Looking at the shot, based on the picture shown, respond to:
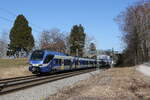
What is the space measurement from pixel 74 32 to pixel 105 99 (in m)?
101

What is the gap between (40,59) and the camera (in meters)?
31.3

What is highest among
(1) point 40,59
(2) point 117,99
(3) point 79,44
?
(3) point 79,44

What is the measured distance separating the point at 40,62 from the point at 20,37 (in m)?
45.4

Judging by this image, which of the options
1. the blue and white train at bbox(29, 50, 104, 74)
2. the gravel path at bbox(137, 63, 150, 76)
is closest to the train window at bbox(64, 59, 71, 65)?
the blue and white train at bbox(29, 50, 104, 74)

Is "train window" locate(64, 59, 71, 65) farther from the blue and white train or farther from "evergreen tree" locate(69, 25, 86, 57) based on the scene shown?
"evergreen tree" locate(69, 25, 86, 57)

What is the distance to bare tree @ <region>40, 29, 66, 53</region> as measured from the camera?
7839cm

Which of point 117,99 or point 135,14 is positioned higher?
point 135,14

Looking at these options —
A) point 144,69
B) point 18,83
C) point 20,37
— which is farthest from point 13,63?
point 18,83

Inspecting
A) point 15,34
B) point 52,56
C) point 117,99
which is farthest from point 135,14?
point 117,99

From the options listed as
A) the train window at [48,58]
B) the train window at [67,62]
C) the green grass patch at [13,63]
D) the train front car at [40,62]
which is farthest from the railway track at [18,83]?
the green grass patch at [13,63]

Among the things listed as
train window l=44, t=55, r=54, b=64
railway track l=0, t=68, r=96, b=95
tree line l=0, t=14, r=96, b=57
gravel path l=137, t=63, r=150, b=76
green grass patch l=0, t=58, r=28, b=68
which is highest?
tree line l=0, t=14, r=96, b=57

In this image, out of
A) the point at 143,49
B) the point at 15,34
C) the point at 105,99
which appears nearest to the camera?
the point at 105,99

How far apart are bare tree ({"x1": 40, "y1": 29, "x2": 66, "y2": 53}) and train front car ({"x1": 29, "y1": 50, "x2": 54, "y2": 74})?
44346 mm

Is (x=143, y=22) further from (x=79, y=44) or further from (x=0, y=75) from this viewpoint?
(x=79, y=44)
